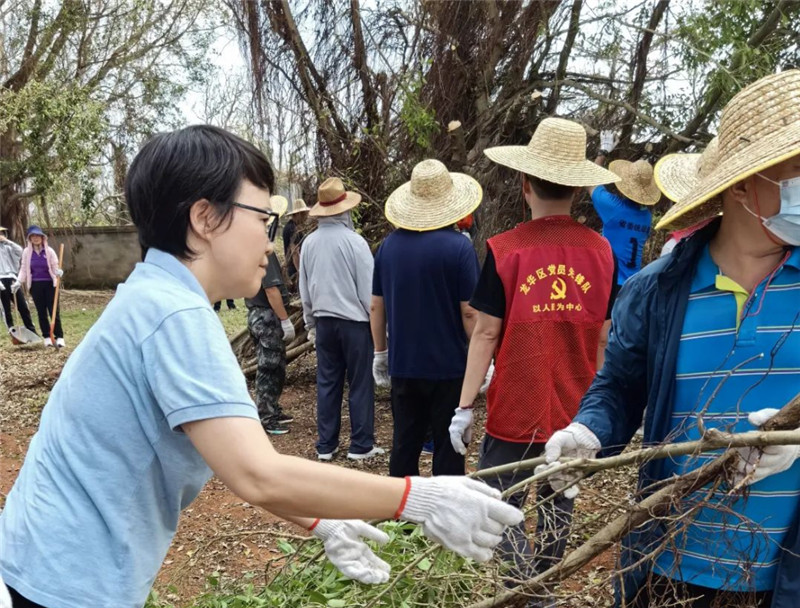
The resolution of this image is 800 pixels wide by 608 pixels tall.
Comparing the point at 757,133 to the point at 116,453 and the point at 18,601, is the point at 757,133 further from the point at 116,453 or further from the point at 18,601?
the point at 18,601

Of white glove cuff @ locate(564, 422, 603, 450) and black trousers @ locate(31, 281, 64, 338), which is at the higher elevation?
white glove cuff @ locate(564, 422, 603, 450)

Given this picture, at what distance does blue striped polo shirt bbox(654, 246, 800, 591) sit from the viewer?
1.43m

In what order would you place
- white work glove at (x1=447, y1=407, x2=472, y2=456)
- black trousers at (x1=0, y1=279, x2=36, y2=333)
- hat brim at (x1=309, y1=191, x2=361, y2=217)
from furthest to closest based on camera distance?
1. black trousers at (x1=0, y1=279, x2=36, y2=333)
2. hat brim at (x1=309, y1=191, x2=361, y2=217)
3. white work glove at (x1=447, y1=407, x2=472, y2=456)

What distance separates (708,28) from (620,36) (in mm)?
1260

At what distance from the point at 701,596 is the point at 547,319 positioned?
3.87 feet

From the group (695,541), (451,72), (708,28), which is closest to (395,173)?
(451,72)

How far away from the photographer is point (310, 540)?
2.32m

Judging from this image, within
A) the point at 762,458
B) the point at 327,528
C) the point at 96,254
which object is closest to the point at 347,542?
the point at 327,528

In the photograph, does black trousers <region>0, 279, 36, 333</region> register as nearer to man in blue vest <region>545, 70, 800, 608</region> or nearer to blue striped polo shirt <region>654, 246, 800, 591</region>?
man in blue vest <region>545, 70, 800, 608</region>

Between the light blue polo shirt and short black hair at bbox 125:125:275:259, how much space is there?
0.21ft

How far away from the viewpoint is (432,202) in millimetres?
3662

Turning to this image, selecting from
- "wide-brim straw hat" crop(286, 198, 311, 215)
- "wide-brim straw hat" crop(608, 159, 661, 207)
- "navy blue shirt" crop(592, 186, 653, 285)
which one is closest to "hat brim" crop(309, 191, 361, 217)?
"wide-brim straw hat" crop(286, 198, 311, 215)

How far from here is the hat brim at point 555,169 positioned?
2.52m

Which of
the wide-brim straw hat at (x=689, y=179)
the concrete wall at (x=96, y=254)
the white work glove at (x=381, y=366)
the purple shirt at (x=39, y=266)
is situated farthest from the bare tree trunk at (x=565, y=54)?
the concrete wall at (x=96, y=254)
